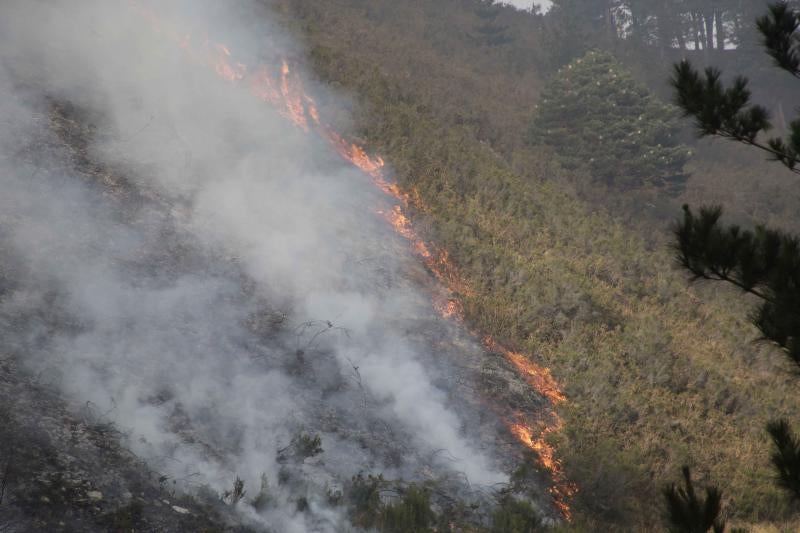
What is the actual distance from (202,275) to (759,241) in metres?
7.83

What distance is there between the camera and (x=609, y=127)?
73.3ft

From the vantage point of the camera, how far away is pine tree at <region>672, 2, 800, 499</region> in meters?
4.81

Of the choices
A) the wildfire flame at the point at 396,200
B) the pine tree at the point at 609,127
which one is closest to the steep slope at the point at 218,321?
the wildfire flame at the point at 396,200

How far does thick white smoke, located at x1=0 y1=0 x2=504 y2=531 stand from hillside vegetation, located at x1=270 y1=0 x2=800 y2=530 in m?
1.71

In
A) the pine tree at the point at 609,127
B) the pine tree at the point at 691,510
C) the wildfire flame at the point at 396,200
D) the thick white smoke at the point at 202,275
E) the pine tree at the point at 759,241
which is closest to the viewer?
the pine tree at the point at 691,510

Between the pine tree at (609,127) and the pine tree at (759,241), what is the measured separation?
16415 millimetres

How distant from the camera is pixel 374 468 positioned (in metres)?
7.62

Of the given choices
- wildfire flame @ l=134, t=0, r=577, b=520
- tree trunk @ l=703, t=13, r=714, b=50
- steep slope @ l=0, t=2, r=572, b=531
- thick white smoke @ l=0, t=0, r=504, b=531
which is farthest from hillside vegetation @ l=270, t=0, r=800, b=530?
tree trunk @ l=703, t=13, r=714, b=50

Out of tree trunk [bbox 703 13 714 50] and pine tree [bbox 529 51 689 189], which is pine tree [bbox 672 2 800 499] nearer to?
pine tree [bbox 529 51 689 189]

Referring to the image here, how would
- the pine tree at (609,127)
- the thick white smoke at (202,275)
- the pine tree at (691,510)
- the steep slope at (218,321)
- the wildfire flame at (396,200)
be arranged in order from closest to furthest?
the pine tree at (691,510)
the steep slope at (218,321)
the thick white smoke at (202,275)
the wildfire flame at (396,200)
the pine tree at (609,127)

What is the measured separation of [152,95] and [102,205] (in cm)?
463

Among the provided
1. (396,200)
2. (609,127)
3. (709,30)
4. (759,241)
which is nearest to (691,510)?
(759,241)

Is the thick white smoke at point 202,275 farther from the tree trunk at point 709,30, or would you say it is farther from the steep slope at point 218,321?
the tree trunk at point 709,30

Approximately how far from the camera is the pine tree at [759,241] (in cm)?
481
